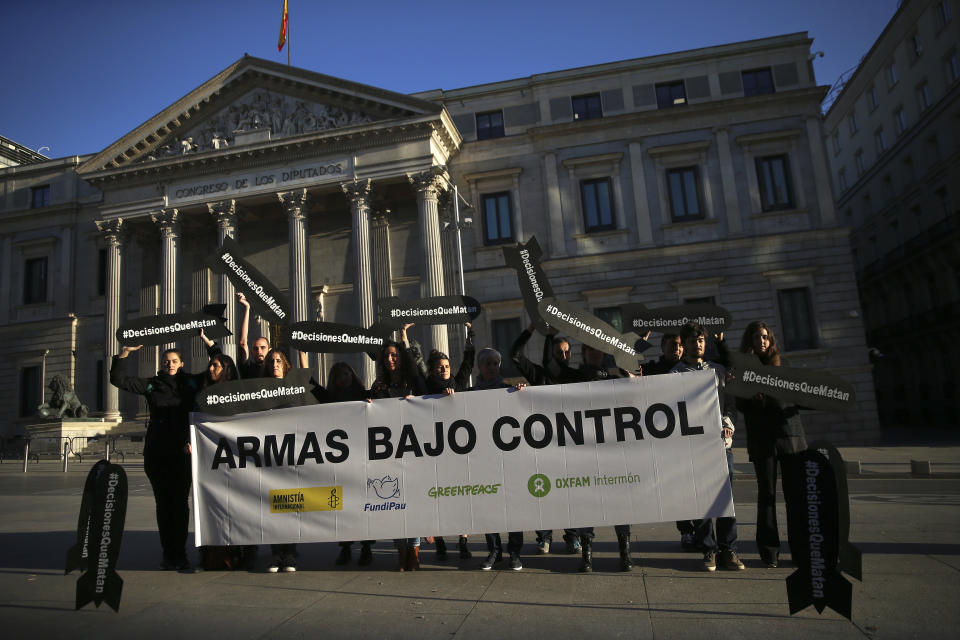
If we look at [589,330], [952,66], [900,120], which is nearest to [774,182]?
[952,66]

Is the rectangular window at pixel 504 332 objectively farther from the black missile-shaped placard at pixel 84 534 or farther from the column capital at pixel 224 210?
the black missile-shaped placard at pixel 84 534

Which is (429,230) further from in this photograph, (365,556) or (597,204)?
(365,556)

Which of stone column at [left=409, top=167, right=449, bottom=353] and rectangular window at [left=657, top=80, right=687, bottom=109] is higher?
rectangular window at [left=657, top=80, right=687, bottom=109]

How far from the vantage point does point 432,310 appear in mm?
7238

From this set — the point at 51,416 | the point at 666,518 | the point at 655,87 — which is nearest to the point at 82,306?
the point at 51,416

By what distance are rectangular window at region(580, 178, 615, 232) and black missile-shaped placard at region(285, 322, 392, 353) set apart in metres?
22.9

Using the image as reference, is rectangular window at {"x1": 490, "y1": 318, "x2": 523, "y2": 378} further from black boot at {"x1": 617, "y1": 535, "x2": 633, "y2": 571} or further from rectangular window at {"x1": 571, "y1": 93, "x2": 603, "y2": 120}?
black boot at {"x1": 617, "y1": 535, "x2": 633, "y2": 571}

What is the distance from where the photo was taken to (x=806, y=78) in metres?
28.0

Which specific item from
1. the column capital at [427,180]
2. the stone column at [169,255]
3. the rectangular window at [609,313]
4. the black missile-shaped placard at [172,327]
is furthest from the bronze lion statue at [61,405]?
the black missile-shaped placard at [172,327]

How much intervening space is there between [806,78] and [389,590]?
30.4m

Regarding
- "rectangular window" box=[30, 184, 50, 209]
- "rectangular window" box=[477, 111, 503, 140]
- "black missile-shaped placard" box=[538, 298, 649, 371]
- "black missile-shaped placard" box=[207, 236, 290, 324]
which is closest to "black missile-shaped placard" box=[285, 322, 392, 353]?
"black missile-shaped placard" box=[207, 236, 290, 324]

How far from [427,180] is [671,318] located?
857 inches

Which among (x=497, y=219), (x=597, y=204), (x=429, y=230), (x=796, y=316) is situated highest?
(x=597, y=204)

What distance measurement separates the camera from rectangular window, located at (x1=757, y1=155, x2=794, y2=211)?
2766 centimetres
